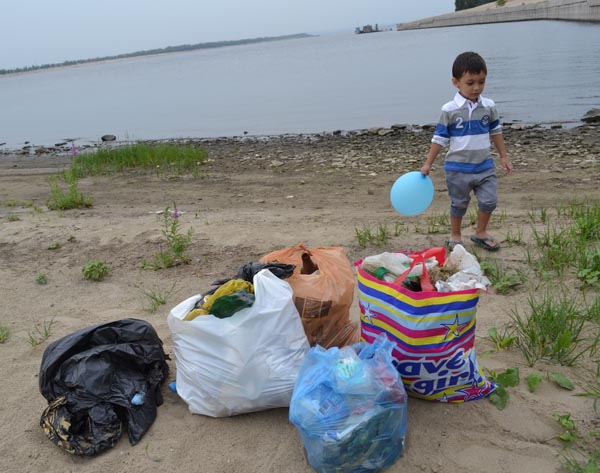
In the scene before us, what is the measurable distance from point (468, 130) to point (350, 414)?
2645mm

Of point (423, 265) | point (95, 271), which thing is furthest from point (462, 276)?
point (95, 271)

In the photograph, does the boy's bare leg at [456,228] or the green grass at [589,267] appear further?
the boy's bare leg at [456,228]

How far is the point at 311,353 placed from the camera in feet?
7.37

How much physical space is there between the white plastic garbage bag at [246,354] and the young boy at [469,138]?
67.5 inches

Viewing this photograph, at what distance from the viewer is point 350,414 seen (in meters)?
2.01

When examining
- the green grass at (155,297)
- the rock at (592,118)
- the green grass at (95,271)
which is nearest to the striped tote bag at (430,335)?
the green grass at (155,297)

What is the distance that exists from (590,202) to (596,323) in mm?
3139

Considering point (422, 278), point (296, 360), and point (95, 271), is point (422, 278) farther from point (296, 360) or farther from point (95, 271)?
point (95, 271)

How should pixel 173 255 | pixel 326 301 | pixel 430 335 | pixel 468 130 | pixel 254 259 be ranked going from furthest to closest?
1. pixel 173 255
2. pixel 254 259
3. pixel 468 130
4. pixel 326 301
5. pixel 430 335

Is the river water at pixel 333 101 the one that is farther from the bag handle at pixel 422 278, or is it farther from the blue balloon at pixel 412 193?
the bag handle at pixel 422 278

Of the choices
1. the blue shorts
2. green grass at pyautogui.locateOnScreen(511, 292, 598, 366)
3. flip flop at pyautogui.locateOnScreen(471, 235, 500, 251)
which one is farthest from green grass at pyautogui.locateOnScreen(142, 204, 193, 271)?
green grass at pyautogui.locateOnScreen(511, 292, 598, 366)

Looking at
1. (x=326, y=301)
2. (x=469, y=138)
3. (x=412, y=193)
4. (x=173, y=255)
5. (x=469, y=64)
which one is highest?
(x=469, y=64)

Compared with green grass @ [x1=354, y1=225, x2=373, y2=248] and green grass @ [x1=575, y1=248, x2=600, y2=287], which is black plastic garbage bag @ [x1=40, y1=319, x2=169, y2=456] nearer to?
green grass @ [x1=354, y1=225, x2=373, y2=248]

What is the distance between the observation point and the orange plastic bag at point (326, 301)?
2727mm
